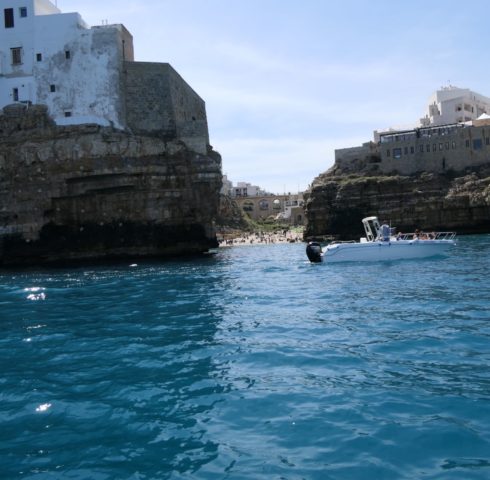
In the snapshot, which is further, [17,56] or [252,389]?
[17,56]

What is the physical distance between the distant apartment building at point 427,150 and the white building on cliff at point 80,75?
92.9ft

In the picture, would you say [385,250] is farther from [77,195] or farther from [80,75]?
[80,75]

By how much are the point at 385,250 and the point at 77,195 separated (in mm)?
20451

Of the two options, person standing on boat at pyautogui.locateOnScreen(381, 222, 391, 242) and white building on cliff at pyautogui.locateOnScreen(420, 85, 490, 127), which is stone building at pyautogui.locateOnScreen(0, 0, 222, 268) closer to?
person standing on boat at pyautogui.locateOnScreen(381, 222, 391, 242)

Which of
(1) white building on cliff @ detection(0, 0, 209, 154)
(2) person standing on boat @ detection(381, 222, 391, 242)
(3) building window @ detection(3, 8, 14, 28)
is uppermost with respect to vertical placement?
(3) building window @ detection(3, 8, 14, 28)

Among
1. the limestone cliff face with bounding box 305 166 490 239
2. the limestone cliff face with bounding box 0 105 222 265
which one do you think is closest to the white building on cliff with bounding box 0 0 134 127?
the limestone cliff face with bounding box 0 105 222 265

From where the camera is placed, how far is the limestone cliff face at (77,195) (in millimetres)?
36250

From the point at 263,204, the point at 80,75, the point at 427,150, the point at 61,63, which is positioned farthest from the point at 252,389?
the point at 263,204

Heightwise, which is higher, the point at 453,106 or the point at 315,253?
the point at 453,106

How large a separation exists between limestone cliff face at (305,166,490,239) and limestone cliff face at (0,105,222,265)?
25.9 metres

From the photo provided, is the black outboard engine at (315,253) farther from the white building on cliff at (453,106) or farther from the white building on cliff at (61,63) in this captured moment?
the white building on cliff at (453,106)

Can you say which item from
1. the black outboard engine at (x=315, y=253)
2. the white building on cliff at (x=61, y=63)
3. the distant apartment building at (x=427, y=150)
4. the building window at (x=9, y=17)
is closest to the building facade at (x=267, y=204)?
the distant apartment building at (x=427, y=150)

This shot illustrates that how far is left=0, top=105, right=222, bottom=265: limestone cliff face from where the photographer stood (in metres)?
36.2

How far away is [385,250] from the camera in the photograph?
29.7 meters
